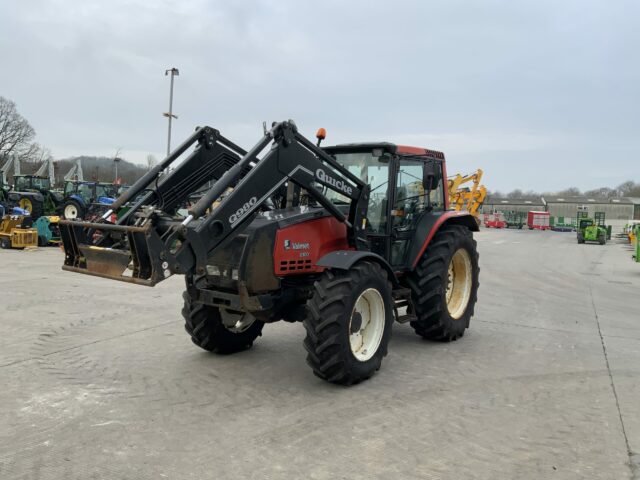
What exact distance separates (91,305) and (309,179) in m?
5.37

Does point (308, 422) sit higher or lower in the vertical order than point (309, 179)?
lower

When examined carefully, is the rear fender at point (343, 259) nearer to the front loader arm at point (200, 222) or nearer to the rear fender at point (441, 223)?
the front loader arm at point (200, 222)

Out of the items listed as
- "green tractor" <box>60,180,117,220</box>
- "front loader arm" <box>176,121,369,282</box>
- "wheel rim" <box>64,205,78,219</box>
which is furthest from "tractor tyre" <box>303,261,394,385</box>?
"wheel rim" <box>64,205,78,219</box>

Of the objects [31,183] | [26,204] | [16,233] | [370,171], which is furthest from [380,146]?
[31,183]

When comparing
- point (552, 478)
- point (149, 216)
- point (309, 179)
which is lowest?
point (552, 478)

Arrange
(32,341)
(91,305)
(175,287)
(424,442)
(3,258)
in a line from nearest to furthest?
(424,442) → (32,341) → (91,305) → (175,287) → (3,258)

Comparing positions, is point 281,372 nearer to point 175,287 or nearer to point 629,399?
point 629,399

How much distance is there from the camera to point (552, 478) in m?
3.40

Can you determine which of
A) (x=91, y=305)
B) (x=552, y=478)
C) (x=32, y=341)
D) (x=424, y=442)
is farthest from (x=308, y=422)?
(x=91, y=305)

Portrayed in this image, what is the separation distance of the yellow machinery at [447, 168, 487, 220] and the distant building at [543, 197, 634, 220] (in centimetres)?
6781

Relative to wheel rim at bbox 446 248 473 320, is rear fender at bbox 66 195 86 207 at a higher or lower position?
higher

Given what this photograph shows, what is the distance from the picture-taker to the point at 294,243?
5125 millimetres

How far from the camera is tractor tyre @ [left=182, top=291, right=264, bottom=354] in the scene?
5711 mm

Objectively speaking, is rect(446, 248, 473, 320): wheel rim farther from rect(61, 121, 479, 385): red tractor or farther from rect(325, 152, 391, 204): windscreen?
rect(325, 152, 391, 204): windscreen
